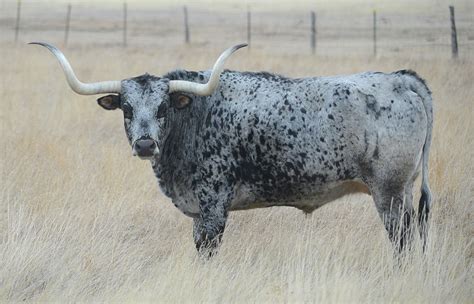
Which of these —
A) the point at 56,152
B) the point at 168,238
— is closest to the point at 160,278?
the point at 168,238

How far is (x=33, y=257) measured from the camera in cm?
662

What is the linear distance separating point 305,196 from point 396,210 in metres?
0.69

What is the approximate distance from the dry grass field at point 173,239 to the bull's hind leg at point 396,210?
160mm

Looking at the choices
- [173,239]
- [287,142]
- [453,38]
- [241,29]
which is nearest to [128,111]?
[287,142]

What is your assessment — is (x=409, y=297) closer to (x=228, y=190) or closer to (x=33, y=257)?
(x=228, y=190)

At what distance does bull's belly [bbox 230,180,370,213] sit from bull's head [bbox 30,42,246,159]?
→ 803 millimetres

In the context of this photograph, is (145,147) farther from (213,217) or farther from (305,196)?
(305,196)

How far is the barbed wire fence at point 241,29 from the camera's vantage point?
24031mm

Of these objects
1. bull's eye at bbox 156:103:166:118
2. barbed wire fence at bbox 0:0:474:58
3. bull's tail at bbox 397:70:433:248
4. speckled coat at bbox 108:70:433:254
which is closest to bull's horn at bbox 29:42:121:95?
speckled coat at bbox 108:70:433:254

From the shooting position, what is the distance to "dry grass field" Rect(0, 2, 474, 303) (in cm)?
Answer: 607

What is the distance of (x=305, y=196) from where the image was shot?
6918 mm

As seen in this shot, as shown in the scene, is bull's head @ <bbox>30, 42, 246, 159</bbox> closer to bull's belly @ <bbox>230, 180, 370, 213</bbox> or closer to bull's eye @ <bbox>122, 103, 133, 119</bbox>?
bull's eye @ <bbox>122, 103, 133, 119</bbox>

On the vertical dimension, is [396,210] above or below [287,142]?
below

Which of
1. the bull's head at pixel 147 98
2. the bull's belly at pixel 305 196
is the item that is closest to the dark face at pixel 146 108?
the bull's head at pixel 147 98
